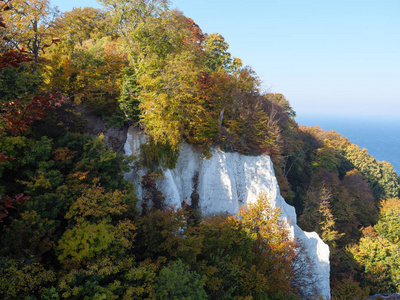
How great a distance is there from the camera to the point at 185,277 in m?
11.3

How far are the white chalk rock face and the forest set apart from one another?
120 centimetres

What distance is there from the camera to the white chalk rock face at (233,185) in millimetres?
23000

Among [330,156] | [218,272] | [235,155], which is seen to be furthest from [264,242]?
[330,156]

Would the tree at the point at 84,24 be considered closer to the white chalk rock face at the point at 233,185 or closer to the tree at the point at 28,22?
the tree at the point at 28,22

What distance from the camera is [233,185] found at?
24281 millimetres

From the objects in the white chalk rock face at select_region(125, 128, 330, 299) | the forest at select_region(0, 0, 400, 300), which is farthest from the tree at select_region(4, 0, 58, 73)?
the white chalk rock face at select_region(125, 128, 330, 299)

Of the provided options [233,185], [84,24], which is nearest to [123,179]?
[233,185]

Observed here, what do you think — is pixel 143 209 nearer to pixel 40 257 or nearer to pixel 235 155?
pixel 40 257

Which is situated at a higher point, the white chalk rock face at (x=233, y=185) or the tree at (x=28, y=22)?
the tree at (x=28, y=22)

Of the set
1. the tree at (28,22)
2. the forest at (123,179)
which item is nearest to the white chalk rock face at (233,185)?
the forest at (123,179)

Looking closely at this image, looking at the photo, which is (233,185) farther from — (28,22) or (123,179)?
(28,22)

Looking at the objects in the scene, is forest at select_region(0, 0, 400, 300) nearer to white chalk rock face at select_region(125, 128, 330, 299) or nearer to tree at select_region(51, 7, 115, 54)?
tree at select_region(51, 7, 115, 54)

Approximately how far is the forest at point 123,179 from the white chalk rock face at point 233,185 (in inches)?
47.4

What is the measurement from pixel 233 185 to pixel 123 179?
41.8 feet
